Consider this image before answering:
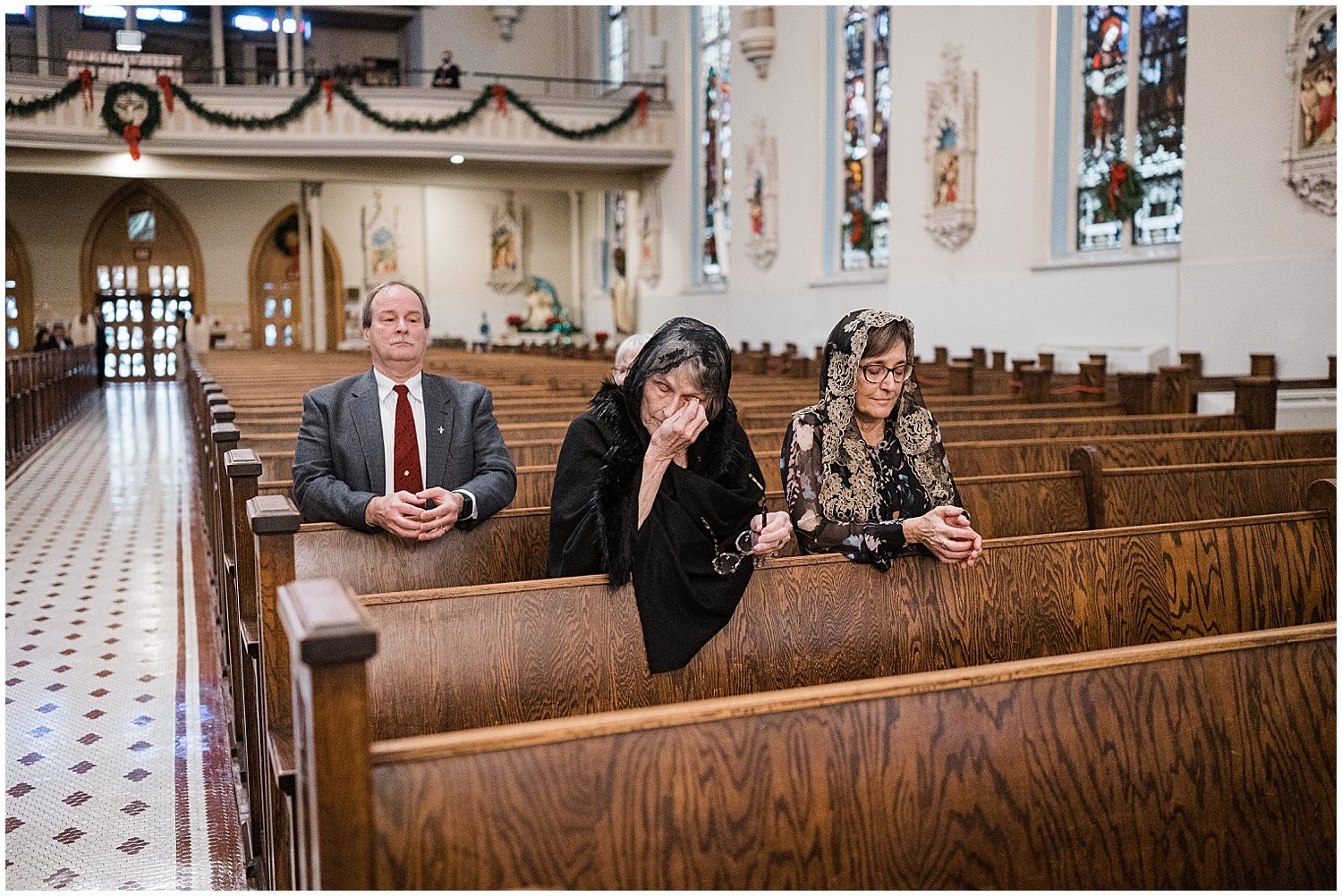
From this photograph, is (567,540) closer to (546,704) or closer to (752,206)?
(546,704)

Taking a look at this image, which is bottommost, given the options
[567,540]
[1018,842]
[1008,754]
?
[1018,842]

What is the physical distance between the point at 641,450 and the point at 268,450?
8.05 feet

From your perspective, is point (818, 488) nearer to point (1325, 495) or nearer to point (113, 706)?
point (1325, 495)

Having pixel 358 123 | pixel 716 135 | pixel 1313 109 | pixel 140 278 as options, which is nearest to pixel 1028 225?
pixel 1313 109

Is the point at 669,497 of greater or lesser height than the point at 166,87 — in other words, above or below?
below

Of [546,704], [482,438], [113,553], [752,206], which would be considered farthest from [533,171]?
[546,704]

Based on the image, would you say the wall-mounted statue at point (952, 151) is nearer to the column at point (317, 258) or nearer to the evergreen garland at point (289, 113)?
the evergreen garland at point (289, 113)

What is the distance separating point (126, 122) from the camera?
562 inches

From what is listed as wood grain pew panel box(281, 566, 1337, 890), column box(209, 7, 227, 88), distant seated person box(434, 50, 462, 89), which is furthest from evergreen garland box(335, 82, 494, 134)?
wood grain pew panel box(281, 566, 1337, 890)

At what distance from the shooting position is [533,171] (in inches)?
659

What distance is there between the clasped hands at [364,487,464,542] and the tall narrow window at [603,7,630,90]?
54.6 feet

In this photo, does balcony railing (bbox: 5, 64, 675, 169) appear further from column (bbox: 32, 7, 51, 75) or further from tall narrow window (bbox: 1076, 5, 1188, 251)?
tall narrow window (bbox: 1076, 5, 1188, 251)

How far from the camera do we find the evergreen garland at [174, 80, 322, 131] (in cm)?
1468

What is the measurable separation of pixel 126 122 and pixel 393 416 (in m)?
13.4
